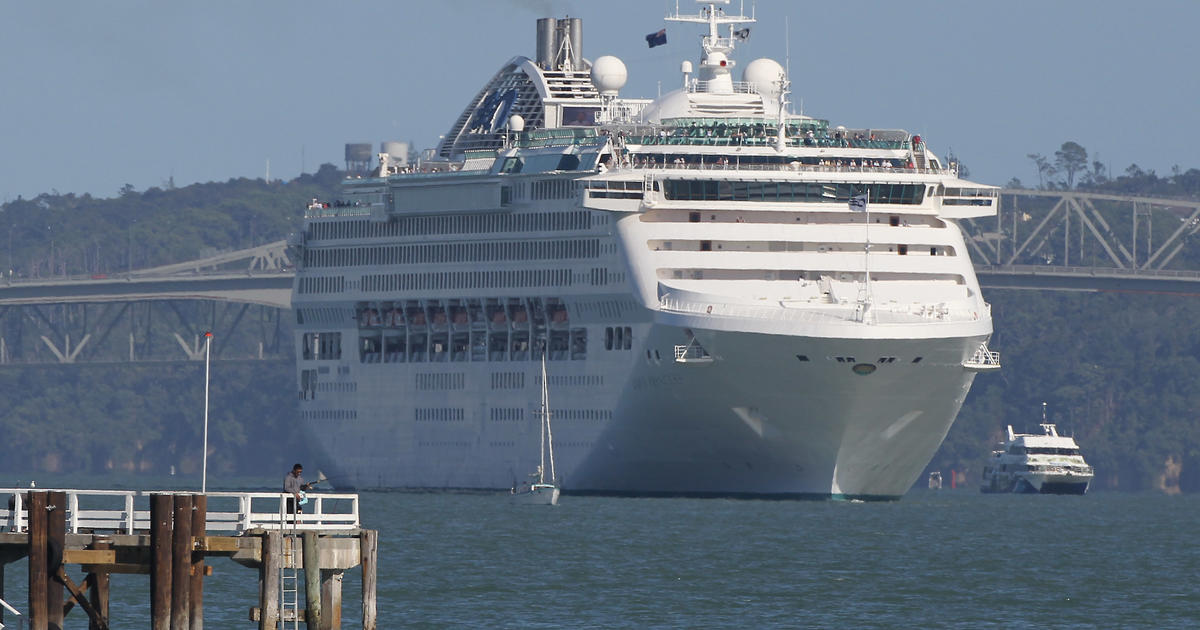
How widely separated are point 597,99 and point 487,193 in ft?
24.1

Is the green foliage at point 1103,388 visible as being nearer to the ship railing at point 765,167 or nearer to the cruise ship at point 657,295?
the cruise ship at point 657,295

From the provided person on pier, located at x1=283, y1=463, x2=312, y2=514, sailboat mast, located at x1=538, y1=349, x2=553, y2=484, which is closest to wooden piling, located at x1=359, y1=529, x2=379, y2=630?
person on pier, located at x1=283, y1=463, x2=312, y2=514

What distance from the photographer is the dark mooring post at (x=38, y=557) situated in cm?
4241

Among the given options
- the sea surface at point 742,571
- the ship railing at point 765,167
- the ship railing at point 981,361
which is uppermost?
the ship railing at point 765,167

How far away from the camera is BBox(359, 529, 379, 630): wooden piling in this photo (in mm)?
44281

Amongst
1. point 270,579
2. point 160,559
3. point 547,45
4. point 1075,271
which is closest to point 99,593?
point 160,559

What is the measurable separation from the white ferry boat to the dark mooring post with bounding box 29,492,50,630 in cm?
9607

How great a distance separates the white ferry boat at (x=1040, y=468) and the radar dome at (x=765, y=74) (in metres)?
37.9

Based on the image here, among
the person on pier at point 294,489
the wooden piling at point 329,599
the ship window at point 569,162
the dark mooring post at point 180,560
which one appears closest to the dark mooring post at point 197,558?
the dark mooring post at point 180,560

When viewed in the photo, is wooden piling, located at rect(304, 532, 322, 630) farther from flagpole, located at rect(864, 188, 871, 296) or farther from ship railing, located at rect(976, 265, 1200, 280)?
ship railing, located at rect(976, 265, 1200, 280)

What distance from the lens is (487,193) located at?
102875 millimetres

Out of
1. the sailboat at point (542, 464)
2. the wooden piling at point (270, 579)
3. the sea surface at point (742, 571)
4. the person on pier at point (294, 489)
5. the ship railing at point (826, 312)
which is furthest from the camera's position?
the sailboat at point (542, 464)

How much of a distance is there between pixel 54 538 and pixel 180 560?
1.70m

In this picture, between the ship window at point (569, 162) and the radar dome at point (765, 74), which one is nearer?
the ship window at point (569, 162)
